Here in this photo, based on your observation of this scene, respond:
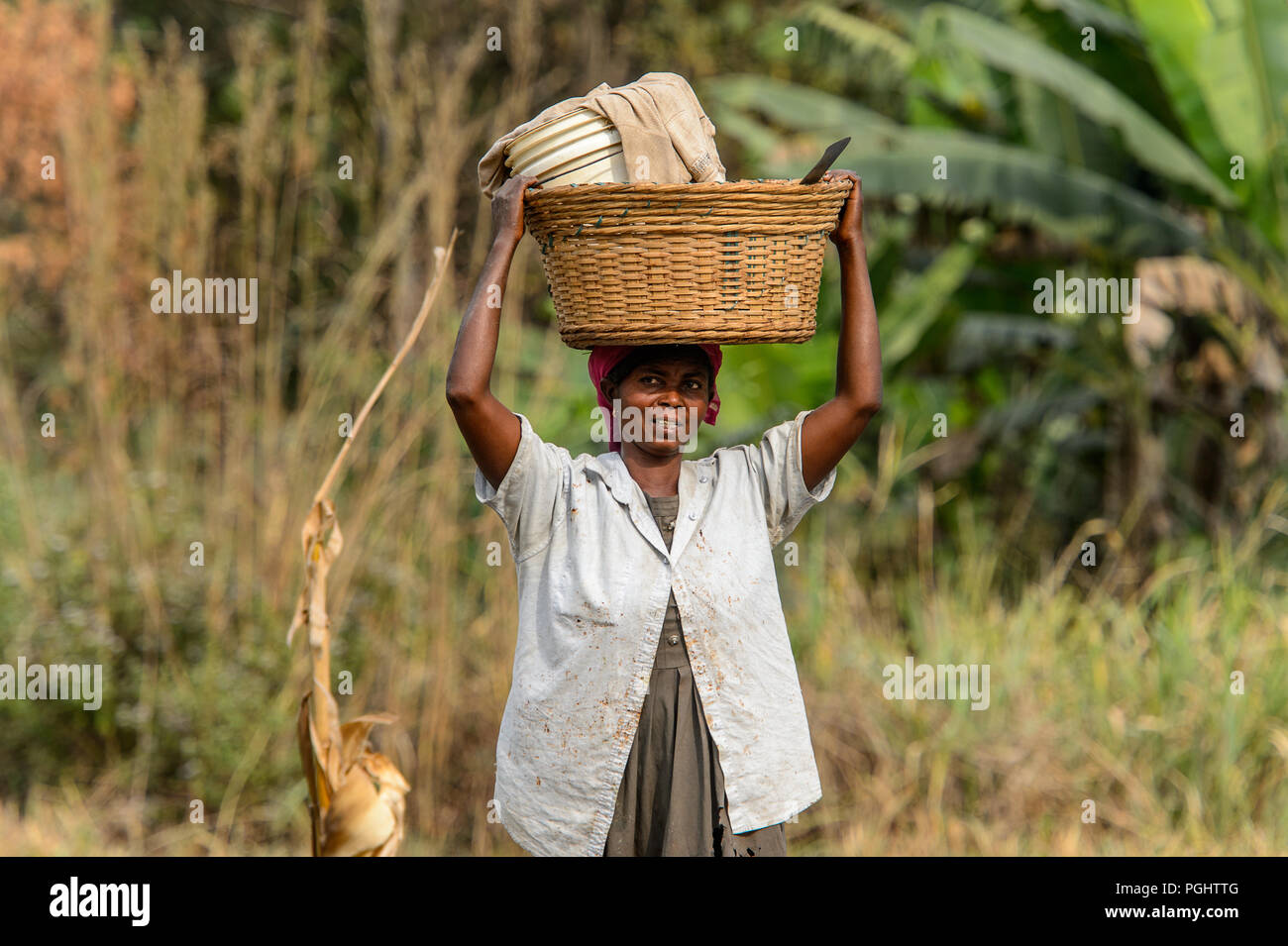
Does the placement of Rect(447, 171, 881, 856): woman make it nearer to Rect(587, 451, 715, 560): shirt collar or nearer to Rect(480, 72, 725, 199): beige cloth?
Rect(587, 451, 715, 560): shirt collar

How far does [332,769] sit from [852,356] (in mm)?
1321

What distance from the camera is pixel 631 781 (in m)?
2.37

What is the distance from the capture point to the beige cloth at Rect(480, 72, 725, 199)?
230 centimetres

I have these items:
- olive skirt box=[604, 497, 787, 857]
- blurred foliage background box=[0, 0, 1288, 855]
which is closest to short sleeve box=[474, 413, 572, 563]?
olive skirt box=[604, 497, 787, 857]

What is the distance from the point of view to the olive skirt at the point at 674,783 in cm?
235

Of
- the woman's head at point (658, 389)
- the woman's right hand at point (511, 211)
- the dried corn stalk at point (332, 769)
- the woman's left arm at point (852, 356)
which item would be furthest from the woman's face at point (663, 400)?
the dried corn stalk at point (332, 769)

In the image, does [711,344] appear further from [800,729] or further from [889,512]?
[889,512]

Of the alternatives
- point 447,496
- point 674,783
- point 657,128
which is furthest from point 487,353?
point 447,496

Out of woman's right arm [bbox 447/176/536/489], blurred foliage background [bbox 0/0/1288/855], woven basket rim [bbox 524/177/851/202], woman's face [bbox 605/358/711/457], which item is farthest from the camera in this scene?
blurred foliage background [bbox 0/0/1288/855]

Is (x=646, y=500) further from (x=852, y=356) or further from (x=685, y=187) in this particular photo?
(x=685, y=187)

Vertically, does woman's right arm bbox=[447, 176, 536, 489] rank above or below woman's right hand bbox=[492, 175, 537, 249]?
below

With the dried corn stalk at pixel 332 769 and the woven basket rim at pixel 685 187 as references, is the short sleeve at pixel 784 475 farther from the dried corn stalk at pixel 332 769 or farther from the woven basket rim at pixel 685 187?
the dried corn stalk at pixel 332 769

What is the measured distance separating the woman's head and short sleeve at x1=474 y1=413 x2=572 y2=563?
0.53ft

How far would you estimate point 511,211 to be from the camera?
7.54 feet
